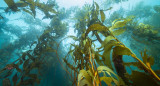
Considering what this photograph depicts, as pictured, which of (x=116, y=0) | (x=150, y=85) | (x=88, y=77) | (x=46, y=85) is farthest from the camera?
(x=46, y=85)

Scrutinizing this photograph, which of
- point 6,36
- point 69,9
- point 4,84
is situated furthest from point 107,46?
point 6,36

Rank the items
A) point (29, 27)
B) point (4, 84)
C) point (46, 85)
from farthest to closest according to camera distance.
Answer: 1. point (29, 27)
2. point (46, 85)
3. point (4, 84)

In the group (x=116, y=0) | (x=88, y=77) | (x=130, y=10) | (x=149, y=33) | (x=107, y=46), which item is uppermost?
(x=116, y=0)

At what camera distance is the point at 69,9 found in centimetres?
766

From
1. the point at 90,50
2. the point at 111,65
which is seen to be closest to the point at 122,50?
the point at 111,65

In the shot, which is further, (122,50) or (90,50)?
(90,50)

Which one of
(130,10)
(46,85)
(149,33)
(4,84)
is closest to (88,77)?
(4,84)

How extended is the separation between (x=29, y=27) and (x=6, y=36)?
831 centimetres

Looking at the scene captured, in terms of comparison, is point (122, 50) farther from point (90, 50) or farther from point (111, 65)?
point (90, 50)

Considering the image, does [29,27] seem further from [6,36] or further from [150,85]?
[150,85]

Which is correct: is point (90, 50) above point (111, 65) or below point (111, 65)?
above

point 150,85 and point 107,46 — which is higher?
point 107,46

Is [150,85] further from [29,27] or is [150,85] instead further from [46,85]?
[29,27]

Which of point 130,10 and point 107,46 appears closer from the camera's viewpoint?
point 107,46
